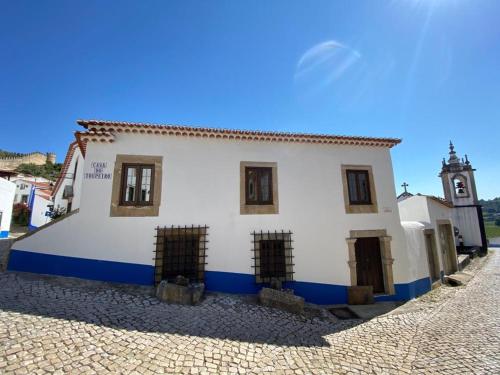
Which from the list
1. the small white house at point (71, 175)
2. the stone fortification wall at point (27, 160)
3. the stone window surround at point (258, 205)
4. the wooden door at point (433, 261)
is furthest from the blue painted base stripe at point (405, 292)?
the stone fortification wall at point (27, 160)

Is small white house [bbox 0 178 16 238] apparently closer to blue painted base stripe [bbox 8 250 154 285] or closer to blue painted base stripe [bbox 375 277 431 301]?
blue painted base stripe [bbox 8 250 154 285]

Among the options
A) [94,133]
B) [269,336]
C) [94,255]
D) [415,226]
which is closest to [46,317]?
[94,255]

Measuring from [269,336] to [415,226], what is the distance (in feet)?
25.7

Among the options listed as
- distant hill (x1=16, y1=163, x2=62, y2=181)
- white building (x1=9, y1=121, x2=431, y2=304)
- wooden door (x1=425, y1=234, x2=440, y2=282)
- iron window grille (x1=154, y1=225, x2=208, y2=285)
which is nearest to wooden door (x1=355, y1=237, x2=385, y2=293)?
white building (x1=9, y1=121, x2=431, y2=304)

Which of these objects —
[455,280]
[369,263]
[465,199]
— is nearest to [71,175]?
[369,263]

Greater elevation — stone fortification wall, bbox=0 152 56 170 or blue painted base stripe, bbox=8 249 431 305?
stone fortification wall, bbox=0 152 56 170

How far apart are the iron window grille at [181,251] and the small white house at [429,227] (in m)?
7.75

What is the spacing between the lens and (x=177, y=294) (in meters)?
6.18

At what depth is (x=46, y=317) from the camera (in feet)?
15.0

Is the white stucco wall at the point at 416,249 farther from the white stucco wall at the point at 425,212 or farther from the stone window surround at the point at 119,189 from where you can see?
the stone window surround at the point at 119,189

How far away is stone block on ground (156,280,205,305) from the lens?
615 cm

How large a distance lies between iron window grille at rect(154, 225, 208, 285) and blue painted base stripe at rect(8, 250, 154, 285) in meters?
1.03

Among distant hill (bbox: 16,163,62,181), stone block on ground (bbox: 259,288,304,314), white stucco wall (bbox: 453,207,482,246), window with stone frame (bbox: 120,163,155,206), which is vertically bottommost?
stone block on ground (bbox: 259,288,304,314)

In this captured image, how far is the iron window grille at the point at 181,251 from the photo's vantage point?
7.20 metres
